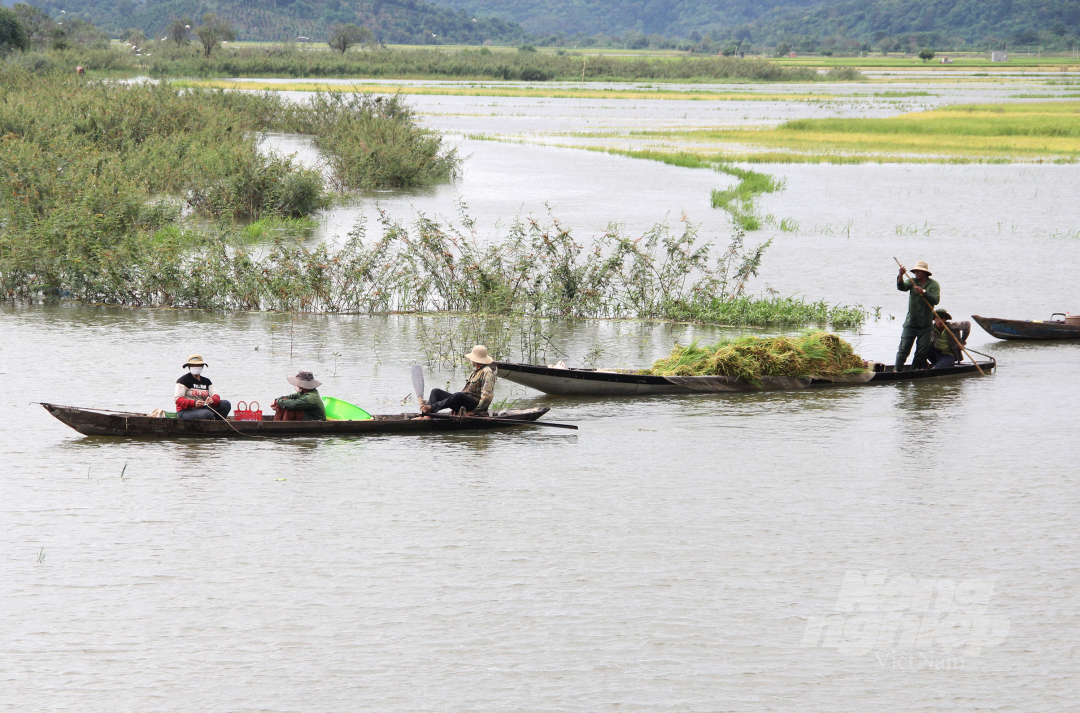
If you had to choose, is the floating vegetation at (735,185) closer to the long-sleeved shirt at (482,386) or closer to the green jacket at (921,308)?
the green jacket at (921,308)

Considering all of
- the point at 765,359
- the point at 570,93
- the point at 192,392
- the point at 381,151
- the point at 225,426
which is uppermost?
the point at 570,93

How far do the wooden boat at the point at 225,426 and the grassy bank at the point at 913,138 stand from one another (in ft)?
117

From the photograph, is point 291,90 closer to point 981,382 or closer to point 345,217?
point 345,217

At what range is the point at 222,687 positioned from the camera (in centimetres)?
716

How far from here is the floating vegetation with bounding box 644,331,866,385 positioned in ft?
49.7

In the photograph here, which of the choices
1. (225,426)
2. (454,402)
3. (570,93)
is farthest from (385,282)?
(570,93)

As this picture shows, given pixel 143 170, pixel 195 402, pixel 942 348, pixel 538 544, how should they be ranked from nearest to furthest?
pixel 538 544 < pixel 195 402 < pixel 942 348 < pixel 143 170

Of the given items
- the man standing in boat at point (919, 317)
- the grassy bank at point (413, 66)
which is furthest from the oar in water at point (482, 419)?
the grassy bank at point (413, 66)

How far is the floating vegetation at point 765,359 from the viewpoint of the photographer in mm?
15141

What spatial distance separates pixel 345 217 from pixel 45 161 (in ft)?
28.5

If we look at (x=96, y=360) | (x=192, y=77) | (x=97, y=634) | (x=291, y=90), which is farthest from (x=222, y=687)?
(x=192, y=77)

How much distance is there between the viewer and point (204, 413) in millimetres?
12125

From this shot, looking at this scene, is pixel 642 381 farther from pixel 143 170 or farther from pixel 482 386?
pixel 143 170

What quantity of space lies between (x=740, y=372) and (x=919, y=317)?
3238 millimetres
